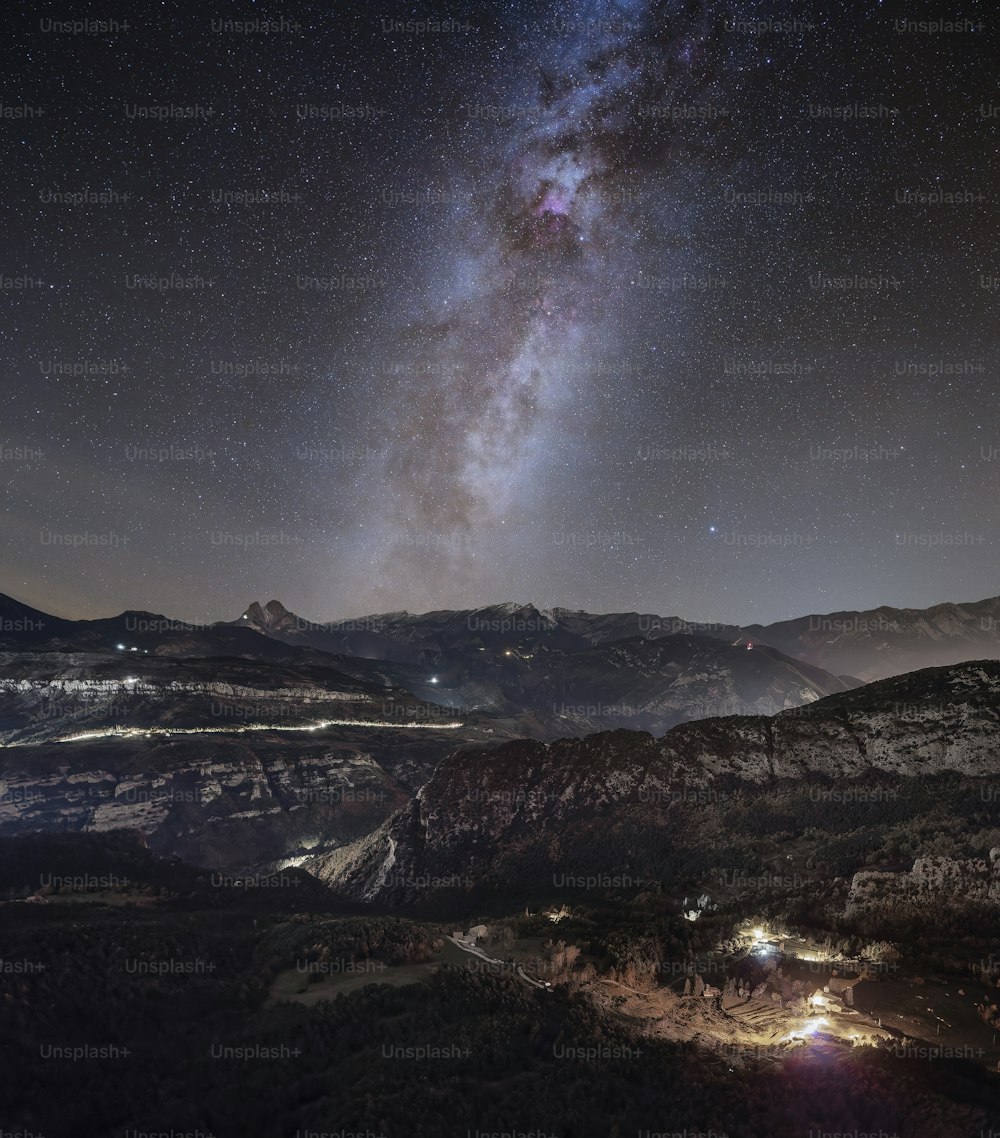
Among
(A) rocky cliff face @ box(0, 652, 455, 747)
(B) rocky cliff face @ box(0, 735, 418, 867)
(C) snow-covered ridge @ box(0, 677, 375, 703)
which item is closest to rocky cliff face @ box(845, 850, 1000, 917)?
(B) rocky cliff face @ box(0, 735, 418, 867)

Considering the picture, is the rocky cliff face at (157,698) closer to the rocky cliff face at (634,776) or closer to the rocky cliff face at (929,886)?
the rocky cliff face at (634,776)

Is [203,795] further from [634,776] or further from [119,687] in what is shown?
[634,776]

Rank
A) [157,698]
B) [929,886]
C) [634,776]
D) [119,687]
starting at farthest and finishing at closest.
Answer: [119,687]
[157,698]
[634,776]
[929,886]

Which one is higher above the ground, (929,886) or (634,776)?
(634,776)

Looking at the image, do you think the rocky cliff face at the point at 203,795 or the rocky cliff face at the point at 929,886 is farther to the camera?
the rocky cliff face at the point at 203,795

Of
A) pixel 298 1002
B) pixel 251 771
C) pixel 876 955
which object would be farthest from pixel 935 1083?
pixel 251 771

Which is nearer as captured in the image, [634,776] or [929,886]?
[929,886]

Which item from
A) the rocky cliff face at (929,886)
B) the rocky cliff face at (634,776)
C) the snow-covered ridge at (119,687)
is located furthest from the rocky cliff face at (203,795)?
the rocky cliff face at (929,886)

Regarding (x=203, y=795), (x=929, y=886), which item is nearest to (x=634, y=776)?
(x=929, y=886)

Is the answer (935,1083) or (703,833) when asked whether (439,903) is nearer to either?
(703,833)
